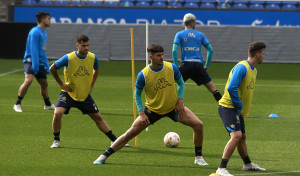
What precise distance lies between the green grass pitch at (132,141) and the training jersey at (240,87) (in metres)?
1.07

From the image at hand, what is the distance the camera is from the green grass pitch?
359 inches

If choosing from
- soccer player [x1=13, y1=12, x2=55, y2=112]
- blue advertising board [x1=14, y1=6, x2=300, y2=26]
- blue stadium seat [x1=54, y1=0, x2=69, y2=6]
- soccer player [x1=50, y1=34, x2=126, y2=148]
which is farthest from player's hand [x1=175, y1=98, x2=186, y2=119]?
blue stadium seat [x1=54, y1=0, x2=69, y2=6]

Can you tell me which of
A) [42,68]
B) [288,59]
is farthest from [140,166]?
[288,59]

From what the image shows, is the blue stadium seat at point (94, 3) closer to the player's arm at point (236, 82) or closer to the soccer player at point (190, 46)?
the soccer player at point (190, 46)

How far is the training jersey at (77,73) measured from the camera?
10.4 metres

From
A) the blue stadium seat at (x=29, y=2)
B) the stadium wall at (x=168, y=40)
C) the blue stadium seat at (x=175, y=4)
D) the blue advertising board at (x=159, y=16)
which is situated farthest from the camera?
the blue stadium seat at (x=29, y=2)

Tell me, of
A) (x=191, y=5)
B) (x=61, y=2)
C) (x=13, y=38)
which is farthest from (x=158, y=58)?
(x=61, y=2)

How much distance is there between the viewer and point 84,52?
10258 mm

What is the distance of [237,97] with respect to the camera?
8273mm

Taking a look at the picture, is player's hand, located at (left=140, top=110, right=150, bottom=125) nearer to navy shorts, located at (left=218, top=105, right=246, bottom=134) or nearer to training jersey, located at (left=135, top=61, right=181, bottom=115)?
training jersey, located at (left=135, top=61, right=181, bottom=115)

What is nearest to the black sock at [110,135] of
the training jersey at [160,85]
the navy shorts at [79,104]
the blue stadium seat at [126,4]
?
the navy shorts at [79,104]

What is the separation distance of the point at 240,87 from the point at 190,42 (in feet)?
18.2

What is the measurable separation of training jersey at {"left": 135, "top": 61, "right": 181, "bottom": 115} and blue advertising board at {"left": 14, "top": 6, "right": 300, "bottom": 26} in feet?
82.9

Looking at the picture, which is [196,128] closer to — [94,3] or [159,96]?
[159,96]
